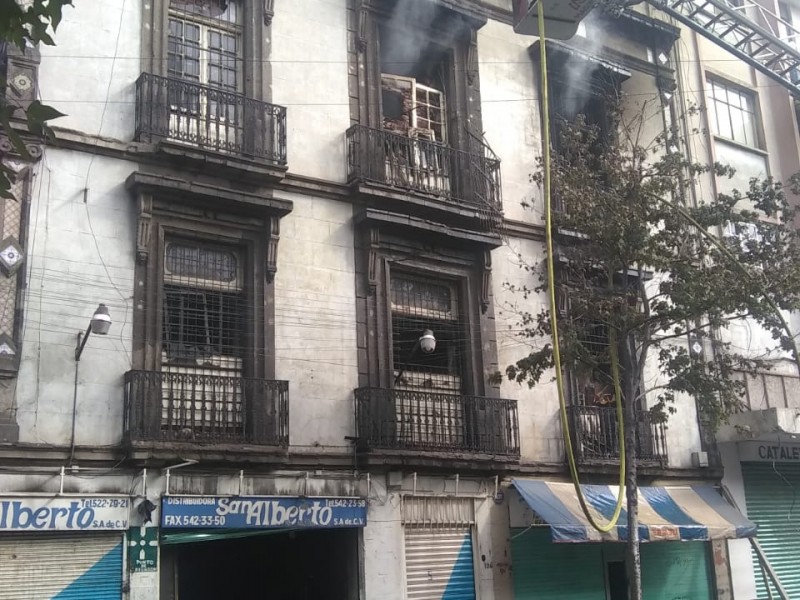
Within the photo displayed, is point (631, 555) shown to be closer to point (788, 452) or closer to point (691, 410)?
point (691, 410)

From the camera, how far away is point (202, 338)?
13.0 m

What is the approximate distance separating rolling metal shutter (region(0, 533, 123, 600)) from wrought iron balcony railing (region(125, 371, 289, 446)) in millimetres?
1403

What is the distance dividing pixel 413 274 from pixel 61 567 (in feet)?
22.8

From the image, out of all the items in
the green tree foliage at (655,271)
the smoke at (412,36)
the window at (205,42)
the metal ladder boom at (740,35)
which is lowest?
the green tree foliage at (655,271)

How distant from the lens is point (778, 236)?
48.8 ft

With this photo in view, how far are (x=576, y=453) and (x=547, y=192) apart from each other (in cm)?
698

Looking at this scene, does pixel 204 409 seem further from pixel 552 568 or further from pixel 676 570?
pixel 676 570

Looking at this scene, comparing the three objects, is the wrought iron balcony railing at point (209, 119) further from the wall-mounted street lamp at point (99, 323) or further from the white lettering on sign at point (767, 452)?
the white lettering on sign at point (767, 452)

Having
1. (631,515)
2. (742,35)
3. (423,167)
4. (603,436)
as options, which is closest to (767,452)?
(603,436)

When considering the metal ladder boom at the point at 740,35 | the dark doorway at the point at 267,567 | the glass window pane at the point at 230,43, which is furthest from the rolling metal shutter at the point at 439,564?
the metal ladder boom at the point at 740,35

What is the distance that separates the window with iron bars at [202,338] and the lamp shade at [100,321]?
1126mm

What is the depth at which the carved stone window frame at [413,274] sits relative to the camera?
46.2ft

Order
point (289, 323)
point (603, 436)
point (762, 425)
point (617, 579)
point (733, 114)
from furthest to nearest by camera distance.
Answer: point (733, 114) → point (762, 425) → point (617, 579) → point (603, 436) → point (289, 323)

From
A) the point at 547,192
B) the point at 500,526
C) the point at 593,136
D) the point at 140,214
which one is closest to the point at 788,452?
the point at 500,526
